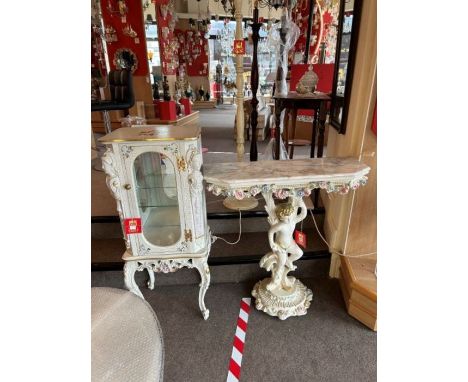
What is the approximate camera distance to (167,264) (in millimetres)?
1538

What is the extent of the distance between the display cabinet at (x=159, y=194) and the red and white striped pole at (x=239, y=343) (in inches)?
8.8

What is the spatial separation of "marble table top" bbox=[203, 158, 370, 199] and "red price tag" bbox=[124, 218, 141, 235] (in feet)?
1.38

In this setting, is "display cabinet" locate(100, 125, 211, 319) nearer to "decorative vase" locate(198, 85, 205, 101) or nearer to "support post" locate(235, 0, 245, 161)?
"support post" locate(235, 0, 245, 161)

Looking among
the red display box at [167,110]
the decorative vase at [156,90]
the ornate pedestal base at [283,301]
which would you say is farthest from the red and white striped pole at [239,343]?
the decorative vase at [156,90]

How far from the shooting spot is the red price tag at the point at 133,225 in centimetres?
141

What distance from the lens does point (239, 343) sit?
5.08 ft

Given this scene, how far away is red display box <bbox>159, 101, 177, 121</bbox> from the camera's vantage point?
206 inches

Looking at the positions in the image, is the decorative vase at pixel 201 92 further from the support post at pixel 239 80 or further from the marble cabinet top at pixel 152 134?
the marble cabinet top at pixel 152 134

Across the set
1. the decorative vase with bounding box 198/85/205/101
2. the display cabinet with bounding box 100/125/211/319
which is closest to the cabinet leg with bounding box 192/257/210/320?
the display cabinet with bounding box 100/125/211/319

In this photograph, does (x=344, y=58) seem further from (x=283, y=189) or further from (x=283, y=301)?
(x=283, y=301)

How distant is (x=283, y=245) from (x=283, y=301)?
363 mm

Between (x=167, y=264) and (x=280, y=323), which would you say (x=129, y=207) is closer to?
(x=167, y=264)

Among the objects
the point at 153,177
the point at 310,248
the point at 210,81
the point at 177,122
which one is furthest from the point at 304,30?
the point at 210,81

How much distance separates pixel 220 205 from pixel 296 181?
1.07 metres
